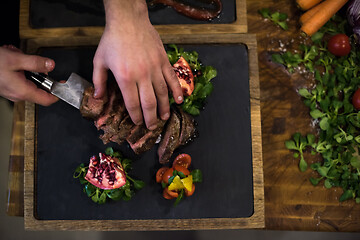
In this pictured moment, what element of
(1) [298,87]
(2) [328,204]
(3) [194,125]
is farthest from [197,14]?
(2) [328,204]

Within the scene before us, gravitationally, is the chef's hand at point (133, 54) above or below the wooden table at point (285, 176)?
above

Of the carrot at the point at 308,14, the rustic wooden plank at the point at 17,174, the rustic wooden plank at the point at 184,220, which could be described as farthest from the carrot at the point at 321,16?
the rustic wooden plank at the point at 17,174

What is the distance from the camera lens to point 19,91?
4.79 feet

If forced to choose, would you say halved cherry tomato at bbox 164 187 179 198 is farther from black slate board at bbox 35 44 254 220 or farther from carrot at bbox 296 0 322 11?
carrot at bbox 296 0 322 11

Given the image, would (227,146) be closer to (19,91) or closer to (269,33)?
(269,33)

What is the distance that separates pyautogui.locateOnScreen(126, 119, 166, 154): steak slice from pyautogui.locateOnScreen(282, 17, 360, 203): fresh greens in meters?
0.80

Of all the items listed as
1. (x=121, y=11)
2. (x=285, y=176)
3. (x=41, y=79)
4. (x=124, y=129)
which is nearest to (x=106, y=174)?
(x=124, y=129)

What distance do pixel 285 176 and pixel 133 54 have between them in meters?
1.21

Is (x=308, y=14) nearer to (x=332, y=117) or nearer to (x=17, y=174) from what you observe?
(x=332, y=117)

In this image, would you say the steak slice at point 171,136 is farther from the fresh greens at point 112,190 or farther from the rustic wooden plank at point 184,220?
the rustic wooden plank at point 184,220

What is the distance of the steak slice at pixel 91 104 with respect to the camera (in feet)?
4.88

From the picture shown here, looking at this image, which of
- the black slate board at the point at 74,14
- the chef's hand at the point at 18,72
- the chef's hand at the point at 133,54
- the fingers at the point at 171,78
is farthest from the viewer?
the black slate board at the point at 74,14

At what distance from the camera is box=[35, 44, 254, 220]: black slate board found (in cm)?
168

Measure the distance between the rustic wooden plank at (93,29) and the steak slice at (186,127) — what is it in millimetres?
457
